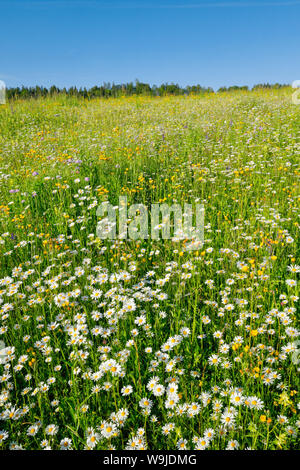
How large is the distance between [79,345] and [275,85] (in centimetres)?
2211

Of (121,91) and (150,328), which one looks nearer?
(150,328)

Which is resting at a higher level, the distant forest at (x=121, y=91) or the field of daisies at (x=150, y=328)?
the distant forest at (x=121, y=91)

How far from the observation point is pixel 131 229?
366 centimetres

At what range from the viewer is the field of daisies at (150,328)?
1.68 meters

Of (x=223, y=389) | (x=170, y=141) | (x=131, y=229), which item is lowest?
(x=223, y=389)

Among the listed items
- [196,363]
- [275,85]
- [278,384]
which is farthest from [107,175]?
[275,85]

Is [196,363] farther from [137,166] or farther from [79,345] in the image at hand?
[137,166]

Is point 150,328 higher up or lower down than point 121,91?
lower down

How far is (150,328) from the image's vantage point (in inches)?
89.5

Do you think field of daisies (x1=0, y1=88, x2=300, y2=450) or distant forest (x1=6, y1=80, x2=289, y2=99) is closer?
field of daisies (x1=0, y1=88, x2=300, y2=450)

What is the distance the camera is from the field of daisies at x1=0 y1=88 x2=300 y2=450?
66.1 inches

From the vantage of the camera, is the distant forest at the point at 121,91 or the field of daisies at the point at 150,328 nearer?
the field of daisies at the point at 150,328

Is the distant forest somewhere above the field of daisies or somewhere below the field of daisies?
above
